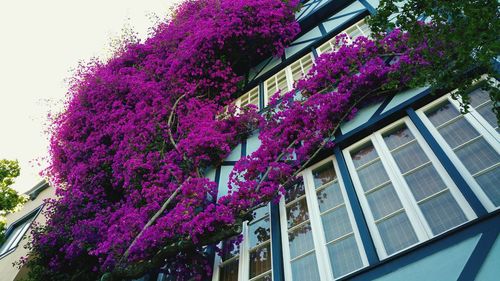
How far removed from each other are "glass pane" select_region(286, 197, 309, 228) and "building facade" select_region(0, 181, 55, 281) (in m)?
7.25

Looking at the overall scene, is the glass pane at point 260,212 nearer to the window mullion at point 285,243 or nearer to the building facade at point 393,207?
the building facade at point 393,207

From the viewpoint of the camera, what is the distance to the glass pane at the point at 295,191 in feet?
21.0

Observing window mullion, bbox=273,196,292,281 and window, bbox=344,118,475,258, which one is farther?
window mullion, bbox=273,196,292,281

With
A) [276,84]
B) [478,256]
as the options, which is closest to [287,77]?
[276,84]

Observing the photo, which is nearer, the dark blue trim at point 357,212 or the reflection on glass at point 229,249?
the dark blue trim at point 357,212

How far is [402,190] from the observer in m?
5.08

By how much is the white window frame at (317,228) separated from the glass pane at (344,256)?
5cm

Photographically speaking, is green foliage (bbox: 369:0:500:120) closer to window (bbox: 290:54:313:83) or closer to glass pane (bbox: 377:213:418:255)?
glass pane (bbox: 377:213:418:255)

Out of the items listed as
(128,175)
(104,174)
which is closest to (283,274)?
(128,175)

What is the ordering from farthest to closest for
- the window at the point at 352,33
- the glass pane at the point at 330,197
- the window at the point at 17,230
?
1. the window at the point at 17,230
2. the window at the point at 352,33
3. the glass pane at the point at 330,197

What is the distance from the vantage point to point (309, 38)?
10719mm

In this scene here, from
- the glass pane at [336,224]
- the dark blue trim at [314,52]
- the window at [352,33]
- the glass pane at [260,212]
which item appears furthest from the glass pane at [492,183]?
the dark blue trim at [314,52]

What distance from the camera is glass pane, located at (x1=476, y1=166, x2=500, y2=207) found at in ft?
13.9

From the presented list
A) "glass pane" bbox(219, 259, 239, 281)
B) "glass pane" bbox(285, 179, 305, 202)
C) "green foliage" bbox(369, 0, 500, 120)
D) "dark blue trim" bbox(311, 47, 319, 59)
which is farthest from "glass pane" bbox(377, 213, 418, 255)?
"dark blue trim" bbox(311, 47, 319, 59)
